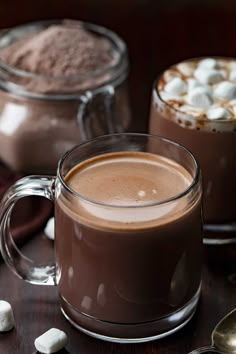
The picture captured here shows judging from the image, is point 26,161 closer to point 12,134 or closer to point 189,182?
point 12,134

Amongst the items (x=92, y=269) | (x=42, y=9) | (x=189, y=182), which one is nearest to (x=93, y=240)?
(x=92, y=269)

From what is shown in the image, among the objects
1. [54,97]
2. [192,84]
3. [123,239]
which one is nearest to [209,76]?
[192,84]

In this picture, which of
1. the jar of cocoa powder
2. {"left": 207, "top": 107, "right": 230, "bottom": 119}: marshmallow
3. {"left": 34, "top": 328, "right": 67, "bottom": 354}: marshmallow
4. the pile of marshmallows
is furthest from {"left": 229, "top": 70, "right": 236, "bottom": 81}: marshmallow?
{"left": 34, "top": 328, "right": 67, "bottom": 354}: marshmallow

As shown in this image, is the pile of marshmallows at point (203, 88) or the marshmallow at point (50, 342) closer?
the marshmallow at point (50, 342)

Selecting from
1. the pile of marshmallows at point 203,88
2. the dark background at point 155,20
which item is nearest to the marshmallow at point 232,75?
the pile of marshmallows at point 203,88

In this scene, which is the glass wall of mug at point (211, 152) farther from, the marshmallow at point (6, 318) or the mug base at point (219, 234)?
the marshmallow at point (6, 318)

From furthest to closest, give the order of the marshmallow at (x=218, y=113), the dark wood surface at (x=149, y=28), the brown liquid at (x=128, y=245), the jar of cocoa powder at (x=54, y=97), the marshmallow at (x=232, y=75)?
1. the dark wood surface at (x=149, y=28)
2. the jar of cocoa powder at (x=54, y=97)
3. the marshmallow at (x=232, y=75)
4. the marshmallow at (x=218, y=113)
5. the brown liquid at (x=128, y=245)

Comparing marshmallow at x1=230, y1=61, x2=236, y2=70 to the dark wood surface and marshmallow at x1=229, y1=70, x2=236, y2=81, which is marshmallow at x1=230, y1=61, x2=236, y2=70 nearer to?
marshmallow at x1=229, y1=70, x2=236, y2=81
